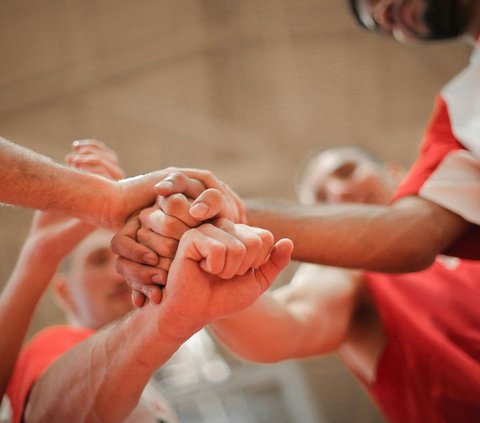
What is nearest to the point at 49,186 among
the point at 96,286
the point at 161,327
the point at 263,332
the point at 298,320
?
the point at 161,327

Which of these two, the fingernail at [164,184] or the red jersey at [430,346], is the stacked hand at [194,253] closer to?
the fingernail at [164,184]

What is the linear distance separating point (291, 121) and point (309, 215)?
3286 mm

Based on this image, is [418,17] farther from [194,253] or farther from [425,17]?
[194,253]

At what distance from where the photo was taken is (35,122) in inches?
172

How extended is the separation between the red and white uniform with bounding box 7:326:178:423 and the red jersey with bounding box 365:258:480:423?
0.59 m

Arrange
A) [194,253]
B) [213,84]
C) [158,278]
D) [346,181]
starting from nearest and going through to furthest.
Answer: [194,253], [158,278], [346,181], [213,84]

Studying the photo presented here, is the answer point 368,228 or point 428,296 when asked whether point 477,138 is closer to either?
point 368,228

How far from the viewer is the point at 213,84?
4434mm

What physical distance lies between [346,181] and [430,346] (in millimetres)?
972

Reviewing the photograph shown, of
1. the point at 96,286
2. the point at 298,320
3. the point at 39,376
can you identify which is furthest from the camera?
the point at 96,286

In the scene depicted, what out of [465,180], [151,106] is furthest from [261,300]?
[151,106]

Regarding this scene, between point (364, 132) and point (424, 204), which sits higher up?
point (424, 204)

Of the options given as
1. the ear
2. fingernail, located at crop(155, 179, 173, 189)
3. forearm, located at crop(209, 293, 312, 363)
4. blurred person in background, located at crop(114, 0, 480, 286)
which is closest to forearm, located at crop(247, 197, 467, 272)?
blurred person in background, located at crop(114, 0, 480, 286)

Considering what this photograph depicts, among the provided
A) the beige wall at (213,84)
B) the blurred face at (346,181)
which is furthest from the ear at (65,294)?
the beige wall at (213,84)
